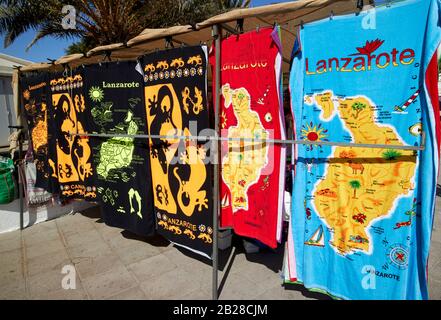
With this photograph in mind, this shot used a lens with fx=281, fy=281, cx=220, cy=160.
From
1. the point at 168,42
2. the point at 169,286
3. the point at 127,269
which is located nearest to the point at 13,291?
the point at 127,269

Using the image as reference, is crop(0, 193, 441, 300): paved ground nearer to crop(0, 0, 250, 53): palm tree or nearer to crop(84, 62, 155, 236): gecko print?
crop(84, 62, 155, 236): gecko print

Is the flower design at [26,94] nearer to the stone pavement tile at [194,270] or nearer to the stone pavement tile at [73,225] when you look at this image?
the stone pavement tile at [73,225]

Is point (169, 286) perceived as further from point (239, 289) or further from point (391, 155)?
point (391, 155)

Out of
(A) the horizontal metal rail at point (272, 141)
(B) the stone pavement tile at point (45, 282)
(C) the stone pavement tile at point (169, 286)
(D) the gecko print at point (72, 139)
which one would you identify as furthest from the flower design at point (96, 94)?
(C) the stone pavement tile at point (169, 286)

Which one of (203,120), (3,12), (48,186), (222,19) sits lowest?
(48,186)

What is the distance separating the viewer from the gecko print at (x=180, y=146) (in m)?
2.42

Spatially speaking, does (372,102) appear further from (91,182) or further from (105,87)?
(91,182)

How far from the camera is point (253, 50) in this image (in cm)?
211

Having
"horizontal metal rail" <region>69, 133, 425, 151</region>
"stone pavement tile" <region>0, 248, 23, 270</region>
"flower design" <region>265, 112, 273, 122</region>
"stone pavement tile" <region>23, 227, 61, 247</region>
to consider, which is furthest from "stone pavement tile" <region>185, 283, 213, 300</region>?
"stone pavement tile" <region>23, 227, 61, 247</region>

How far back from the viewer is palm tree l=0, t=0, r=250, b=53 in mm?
6852

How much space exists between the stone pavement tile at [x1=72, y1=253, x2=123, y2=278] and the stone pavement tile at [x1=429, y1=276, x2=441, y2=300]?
2.98 m

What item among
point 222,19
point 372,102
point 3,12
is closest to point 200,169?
point 222,19

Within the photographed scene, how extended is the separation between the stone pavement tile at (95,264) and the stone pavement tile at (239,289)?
122cm
